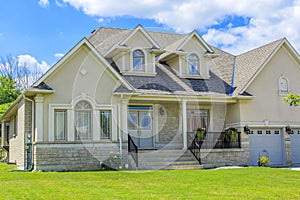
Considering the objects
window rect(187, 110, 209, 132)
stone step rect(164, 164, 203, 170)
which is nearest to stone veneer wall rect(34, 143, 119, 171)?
stone step rect(164, 164, 203, 170)

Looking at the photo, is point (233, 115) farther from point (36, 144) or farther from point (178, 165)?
point (36, 144)

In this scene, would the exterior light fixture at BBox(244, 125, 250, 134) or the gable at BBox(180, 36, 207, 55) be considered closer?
the exterior light fixture at BBox(244, 125, 250, 134)

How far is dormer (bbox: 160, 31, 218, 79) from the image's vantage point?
2214cm

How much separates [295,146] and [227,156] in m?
4.90

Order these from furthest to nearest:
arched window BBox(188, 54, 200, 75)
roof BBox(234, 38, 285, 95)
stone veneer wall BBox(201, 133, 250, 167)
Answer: arched window BBox(188, 54, 200, 75)
roof BBox(234, 38, 285, 95)
stone veneer wall BBox(201, 133, 250, 167)

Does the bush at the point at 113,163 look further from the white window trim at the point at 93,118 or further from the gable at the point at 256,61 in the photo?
the gable at the point at 256,61

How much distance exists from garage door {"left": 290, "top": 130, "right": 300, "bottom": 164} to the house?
55 mm

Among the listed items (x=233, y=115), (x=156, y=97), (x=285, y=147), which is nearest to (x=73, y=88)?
(x=156, y=97)

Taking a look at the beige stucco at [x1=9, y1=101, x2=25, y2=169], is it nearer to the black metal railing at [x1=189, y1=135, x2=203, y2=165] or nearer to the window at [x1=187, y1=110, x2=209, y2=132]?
the black metal railing at [x1=189, y1=135, x2=203, y2=165]

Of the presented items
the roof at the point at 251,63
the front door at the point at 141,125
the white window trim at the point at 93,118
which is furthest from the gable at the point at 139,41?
the roof at the point at 251,63

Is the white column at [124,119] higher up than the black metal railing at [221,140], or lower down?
higher up

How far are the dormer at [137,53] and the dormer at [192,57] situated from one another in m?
1.54

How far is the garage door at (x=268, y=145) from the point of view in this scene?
861 inches

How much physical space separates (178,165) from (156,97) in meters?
3.47
